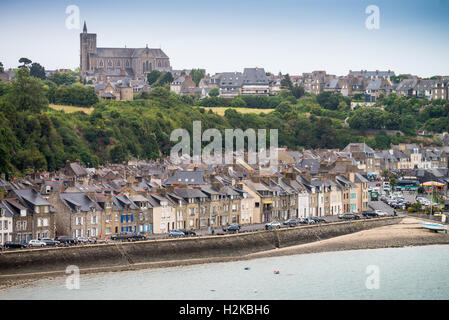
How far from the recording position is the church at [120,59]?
534ft

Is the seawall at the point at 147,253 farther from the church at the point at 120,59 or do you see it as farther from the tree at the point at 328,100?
the church at the point at 120,59

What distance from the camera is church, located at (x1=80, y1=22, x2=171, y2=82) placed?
534 ft

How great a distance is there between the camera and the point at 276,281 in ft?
146

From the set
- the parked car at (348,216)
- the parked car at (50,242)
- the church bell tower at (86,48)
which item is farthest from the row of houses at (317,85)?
the parked car at (50,242)

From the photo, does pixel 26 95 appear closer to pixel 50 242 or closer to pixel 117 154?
pixel 117 154

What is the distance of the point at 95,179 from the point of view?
198ft

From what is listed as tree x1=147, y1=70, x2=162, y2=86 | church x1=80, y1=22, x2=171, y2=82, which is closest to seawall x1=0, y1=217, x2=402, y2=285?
tree x1=147, y1=70, x2=162, y2=86

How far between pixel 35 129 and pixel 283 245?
35.4m

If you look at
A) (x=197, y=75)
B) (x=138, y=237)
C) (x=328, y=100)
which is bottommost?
(x=138, y=237)

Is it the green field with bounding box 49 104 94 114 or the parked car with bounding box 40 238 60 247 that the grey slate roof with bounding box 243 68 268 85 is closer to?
the green field with bounding box 49 104 94 114

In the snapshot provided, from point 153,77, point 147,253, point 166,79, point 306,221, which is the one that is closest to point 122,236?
point 147,253

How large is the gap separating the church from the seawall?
357ft

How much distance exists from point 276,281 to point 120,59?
126 m
